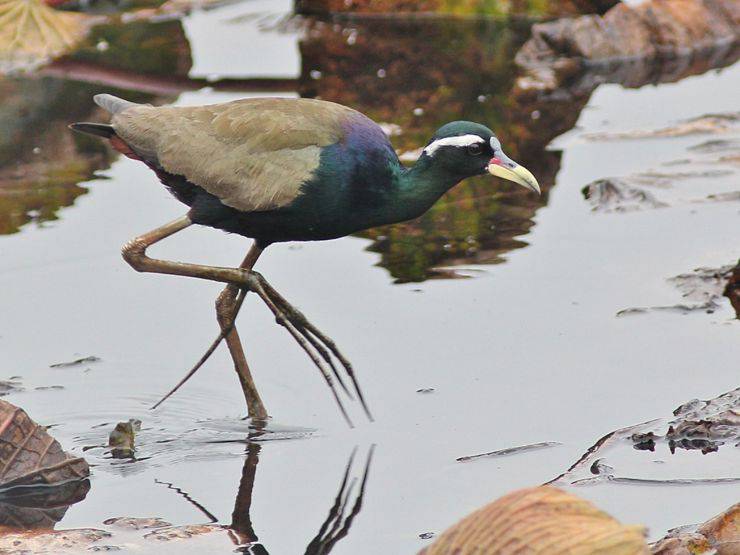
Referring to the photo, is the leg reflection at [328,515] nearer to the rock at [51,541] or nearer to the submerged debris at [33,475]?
the rock at [51,541]

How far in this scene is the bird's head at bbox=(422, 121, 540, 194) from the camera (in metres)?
5.71

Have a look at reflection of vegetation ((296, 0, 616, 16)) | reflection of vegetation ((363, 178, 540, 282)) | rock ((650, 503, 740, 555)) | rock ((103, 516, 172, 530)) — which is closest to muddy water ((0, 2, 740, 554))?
reflection of vegetation ((363, 178, 540, 282))

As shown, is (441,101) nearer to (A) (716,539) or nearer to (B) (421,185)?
(B) (421,185)

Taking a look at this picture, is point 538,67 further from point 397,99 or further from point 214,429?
point 214,429

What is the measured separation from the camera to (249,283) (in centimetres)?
579

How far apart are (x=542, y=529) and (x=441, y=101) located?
264 inches

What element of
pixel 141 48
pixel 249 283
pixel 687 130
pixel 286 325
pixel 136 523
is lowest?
pixel 136 523

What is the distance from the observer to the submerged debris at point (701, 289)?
22.7 feet

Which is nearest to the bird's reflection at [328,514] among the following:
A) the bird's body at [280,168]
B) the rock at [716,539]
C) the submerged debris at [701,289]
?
the bird's body at [280,168]

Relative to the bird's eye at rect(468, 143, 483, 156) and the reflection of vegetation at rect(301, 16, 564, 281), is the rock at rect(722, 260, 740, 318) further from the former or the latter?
the bird's eye at rect(468, 143, 483, 156)

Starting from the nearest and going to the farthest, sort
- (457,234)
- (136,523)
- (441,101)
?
(136,523), (457,234), (441,101)

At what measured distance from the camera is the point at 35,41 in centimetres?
1154

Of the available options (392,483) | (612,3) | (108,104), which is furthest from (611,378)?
(612,3)

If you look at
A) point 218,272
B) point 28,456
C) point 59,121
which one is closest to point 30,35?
point 59,121
